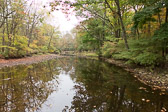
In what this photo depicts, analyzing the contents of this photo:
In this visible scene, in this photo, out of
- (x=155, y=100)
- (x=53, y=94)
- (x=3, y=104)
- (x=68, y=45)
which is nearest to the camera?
(x=3, y=104)

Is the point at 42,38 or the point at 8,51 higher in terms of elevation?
the point at 42,38

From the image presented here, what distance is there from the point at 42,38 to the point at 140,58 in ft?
95.2

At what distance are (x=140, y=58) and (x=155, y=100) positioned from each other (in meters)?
3.71

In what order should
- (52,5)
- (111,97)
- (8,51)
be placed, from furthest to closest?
(8,51) < (52,5) < (111,97)

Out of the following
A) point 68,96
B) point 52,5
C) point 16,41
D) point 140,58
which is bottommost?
point 68,96

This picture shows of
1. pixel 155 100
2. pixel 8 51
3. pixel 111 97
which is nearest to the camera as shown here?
pixel 155 100

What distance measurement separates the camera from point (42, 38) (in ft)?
101

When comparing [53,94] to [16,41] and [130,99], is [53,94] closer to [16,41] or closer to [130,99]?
[130,99]

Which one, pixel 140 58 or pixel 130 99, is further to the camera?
pixel 140 58

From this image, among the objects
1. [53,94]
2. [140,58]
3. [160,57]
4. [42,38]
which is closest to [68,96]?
[53,94]

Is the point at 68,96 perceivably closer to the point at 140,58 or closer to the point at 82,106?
the point at 82,106

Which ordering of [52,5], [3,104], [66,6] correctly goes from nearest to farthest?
[3,104]
[52,5]
[66,6]

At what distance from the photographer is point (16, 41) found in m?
15.4

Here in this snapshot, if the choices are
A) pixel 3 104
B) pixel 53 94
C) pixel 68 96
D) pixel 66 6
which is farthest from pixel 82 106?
pixel 66 6
